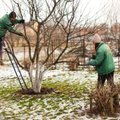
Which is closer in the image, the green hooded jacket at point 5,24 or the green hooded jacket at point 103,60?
the green hooded jacket at point 103,60

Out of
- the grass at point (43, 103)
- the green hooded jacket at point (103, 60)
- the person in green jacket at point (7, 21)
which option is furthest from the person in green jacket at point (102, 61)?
the person in green jacket at point (7, 21)

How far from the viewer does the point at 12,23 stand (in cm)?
938

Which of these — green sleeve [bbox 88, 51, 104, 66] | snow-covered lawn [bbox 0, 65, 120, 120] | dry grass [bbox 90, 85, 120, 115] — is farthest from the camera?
green sleeve [bbox 88, 51, 104, 66]

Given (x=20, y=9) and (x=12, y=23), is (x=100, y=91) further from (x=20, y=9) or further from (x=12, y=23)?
(x=20, y=9)

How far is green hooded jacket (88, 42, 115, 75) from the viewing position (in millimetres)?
8398

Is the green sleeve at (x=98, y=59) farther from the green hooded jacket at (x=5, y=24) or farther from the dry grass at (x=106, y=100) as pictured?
the green hooded jacket at (x=5, y=24)

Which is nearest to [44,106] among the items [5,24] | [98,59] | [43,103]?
[43,103]

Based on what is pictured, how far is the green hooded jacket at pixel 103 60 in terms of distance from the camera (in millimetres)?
8398

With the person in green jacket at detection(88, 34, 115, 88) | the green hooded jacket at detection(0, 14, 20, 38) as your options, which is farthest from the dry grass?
the green hooded jacket at detection(0, 14, 20, 38)

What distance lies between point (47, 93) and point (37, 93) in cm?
32

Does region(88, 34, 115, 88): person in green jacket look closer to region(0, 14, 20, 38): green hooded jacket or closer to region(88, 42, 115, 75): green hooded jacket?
region(88, 42, 115, 75): green hooded jacket

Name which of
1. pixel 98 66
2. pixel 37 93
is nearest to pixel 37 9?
pixel 37 93

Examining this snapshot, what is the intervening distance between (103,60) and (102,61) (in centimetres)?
4

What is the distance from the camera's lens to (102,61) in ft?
28.0
